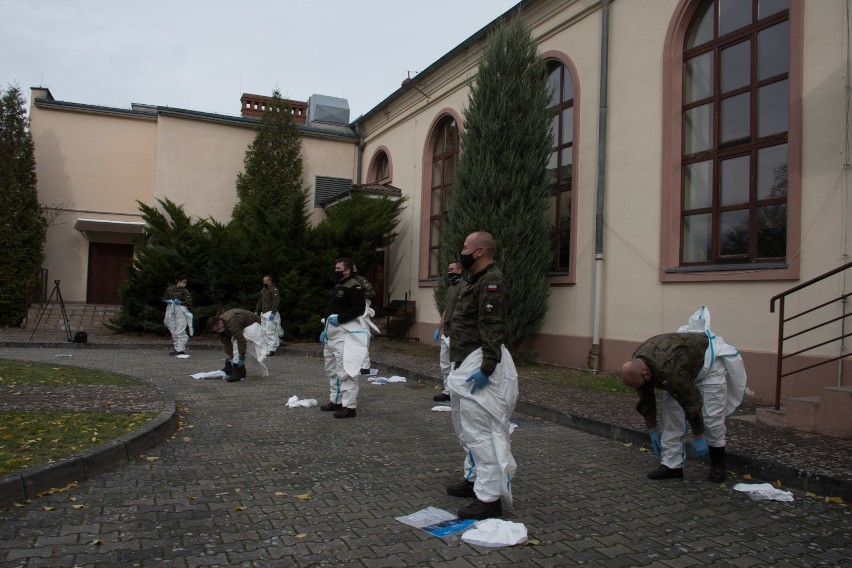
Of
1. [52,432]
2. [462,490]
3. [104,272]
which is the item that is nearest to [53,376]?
[52,432]

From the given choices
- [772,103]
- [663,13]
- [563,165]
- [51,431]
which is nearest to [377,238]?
[563,165]

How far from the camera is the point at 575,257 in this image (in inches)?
506

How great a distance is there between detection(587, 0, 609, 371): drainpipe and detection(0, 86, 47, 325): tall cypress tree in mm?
17257

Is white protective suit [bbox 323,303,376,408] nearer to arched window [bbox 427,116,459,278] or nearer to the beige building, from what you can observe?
the beige building

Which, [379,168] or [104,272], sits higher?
[379,168]

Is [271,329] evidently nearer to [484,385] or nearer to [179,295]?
[179,295]

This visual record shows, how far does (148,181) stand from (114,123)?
2325 millimetres

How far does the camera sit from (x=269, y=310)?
14.4 metres

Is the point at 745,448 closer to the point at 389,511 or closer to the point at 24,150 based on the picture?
the point at 389,511

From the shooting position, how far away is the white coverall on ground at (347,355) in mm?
7902

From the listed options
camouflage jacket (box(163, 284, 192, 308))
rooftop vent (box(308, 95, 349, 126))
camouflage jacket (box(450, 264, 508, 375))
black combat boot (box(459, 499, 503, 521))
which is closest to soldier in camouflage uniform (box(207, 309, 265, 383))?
camouflage jacket (box(163, 284, 192, 308))

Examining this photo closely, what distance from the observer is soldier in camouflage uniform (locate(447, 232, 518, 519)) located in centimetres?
439

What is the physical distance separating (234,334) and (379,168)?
14094mm

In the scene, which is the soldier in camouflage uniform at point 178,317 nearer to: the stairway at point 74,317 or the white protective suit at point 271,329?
the white protective suit at point 271,329
